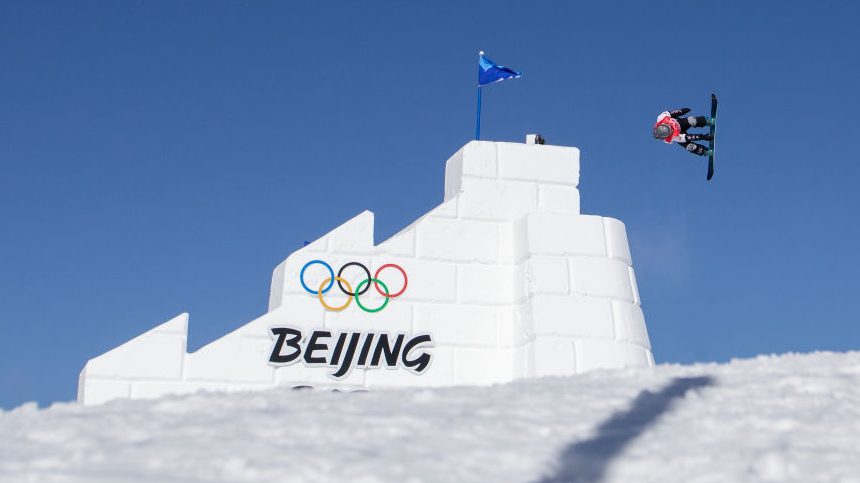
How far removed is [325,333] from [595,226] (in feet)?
9.69

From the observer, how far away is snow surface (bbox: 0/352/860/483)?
3.82m

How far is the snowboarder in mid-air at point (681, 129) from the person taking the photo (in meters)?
12.3

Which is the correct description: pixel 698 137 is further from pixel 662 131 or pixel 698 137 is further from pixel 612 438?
pixel 612 438

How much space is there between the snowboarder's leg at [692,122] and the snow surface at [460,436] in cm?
723

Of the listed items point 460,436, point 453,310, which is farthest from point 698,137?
point 460,436

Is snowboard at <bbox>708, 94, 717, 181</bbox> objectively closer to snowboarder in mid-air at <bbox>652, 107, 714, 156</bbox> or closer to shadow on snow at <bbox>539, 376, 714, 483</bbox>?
snowboarder in mid-air at <bbox>652, 107, 714, 156</bbox>

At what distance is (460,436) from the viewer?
14.1 ft

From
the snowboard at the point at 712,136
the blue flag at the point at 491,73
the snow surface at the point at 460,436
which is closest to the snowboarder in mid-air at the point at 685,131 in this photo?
the snowboard at the point at 712,136

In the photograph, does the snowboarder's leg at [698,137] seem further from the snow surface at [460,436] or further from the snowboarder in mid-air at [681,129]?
the snow surface at [460,436]

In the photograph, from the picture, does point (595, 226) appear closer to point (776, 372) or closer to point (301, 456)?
point (776, 372)

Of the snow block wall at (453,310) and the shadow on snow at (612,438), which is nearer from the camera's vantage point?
the shadow on snow at (612,438)

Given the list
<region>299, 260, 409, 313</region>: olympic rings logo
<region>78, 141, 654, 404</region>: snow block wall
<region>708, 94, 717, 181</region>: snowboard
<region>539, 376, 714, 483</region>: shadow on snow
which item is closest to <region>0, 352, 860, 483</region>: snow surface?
<region>539, 376, 714, 483</region>: shadow on snow

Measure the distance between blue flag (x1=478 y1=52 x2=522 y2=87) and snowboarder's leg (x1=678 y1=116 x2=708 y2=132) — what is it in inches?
81.4

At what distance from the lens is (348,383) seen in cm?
988
